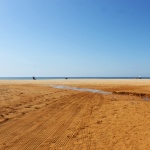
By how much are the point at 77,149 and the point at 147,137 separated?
266 centimetres

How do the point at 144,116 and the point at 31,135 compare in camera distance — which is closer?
the point at 31,135

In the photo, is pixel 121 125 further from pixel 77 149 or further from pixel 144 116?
pixel 77 149

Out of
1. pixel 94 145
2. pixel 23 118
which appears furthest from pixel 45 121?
pixel 94 145

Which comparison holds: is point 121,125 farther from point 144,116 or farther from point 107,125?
point 144,116

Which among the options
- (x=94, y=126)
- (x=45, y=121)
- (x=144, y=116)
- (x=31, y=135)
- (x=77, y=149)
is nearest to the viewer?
(x=77, y=149)

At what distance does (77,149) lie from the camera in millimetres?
6688

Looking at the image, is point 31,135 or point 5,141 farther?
point 31,135

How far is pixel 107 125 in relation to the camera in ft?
30.9

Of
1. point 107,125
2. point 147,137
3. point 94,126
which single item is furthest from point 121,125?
point 147,137

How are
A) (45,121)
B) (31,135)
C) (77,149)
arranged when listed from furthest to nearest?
(45,121) → (31,135) → (77,149)

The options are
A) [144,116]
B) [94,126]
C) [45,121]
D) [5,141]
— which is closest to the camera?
[5,141]

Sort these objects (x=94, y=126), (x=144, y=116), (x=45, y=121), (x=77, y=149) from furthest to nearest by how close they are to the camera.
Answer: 1. (x=144, y=116)
2. (x=45, y=121)
3. (x=94, y=126)
4. (x=77, y=149)

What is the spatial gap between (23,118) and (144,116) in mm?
6182

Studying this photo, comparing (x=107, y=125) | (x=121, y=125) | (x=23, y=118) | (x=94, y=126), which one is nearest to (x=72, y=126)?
(x=94, y=126)
